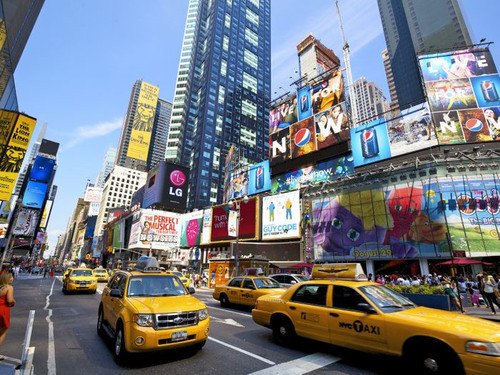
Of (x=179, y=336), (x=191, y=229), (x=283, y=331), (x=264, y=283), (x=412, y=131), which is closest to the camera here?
(x=179, y=336)

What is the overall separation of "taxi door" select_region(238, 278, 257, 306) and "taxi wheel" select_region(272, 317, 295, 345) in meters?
5.34

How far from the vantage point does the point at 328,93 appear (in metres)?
43.1

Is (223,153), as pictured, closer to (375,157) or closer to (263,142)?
(263,142)

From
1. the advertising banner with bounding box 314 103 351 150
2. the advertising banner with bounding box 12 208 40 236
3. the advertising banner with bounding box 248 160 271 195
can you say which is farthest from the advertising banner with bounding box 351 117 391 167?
the advertising banner with bounding box 12 208 40 236

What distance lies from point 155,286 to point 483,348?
6715 mm

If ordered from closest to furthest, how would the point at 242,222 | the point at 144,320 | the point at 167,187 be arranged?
1. the point at 144,320
2. the point at 242,222
3. the point at 167,187

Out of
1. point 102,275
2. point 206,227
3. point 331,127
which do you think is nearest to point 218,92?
point 206,227

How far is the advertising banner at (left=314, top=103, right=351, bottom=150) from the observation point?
3900cm

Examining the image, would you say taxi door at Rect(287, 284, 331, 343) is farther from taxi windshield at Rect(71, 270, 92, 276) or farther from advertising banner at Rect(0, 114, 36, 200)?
advertising banner at Rect(0, 114, 36, 200)

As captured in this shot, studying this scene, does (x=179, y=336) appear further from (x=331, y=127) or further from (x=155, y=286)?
(x=331, y=127)

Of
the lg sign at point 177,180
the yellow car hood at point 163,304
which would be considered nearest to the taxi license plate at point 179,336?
the yellow car hood at point 163,304

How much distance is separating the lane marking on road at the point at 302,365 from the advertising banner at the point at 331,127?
3639 centimetres

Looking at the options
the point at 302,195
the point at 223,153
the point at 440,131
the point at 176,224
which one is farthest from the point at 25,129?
the point at 223,153

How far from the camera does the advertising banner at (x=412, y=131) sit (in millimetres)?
31984
